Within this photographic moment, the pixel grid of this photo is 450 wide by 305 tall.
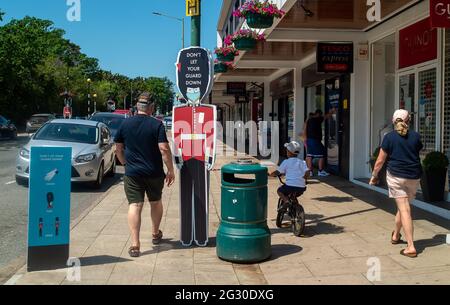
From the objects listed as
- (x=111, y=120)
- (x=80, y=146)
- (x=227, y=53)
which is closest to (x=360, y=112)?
(x=227, y=53)

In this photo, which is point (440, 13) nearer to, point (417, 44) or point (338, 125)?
point (417, 44)

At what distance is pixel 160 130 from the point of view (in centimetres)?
620

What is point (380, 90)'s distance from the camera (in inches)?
472

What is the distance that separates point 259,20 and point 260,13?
0.13 metres

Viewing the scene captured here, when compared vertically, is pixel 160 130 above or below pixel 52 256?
above

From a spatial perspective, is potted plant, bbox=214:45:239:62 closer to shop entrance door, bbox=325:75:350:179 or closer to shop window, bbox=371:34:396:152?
shop entrance door, bbox=325:75:350:179

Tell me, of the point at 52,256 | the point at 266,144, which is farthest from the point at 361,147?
the point at 266,144

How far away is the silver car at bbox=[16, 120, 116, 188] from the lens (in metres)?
11.4

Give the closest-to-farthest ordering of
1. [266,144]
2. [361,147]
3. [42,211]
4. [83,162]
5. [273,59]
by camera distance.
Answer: [42,211] < [83,162] < [361,147] < [273,59] < [266,144]

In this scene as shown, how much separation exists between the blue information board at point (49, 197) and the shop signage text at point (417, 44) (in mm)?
6493

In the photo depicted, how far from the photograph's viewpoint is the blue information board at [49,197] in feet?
18.5
